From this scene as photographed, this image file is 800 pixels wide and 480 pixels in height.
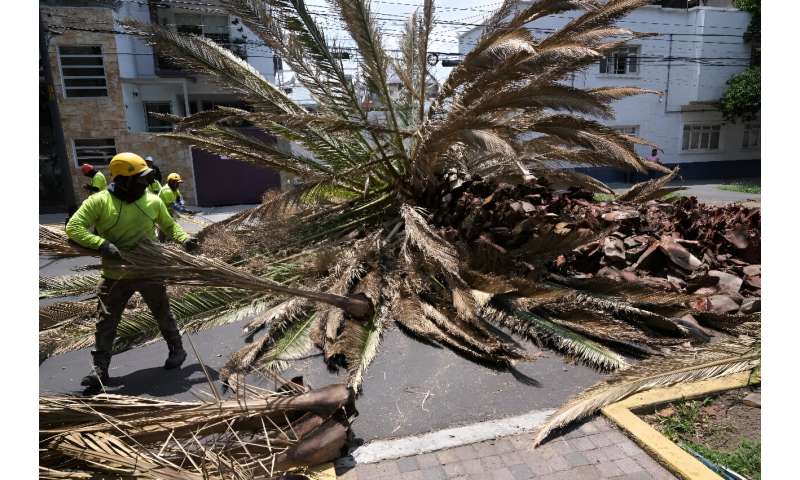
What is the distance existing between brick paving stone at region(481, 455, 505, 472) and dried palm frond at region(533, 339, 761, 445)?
0.26 meters

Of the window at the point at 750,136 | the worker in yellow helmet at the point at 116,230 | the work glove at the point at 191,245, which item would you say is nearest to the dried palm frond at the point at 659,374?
the worker in yellow helmet at the point at 116,230

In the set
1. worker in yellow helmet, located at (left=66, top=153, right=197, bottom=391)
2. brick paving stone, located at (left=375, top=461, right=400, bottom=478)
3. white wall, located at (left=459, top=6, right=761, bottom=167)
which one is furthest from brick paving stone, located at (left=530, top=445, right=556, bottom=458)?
white wall, located at (left=459, top=6, right=761, bottom=167)

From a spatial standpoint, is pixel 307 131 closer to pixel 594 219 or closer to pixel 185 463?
pixel 594 219

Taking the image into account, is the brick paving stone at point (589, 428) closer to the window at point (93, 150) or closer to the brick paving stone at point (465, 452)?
the brick paving stone at point (465, 452)

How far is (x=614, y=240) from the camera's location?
570 cm

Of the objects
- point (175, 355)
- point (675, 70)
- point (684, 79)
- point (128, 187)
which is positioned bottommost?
point (175, 355)

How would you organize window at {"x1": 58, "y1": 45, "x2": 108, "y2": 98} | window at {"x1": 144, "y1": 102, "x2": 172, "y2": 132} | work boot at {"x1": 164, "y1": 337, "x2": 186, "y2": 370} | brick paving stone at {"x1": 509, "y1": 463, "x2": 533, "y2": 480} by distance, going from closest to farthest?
brick paving stone at {"x1": 509, "y1": 463, "x2": 533, "y2": 480}
work boot at {"x1": 164, "y1": 337, "x2": 186, "y2": 370}
window at {"x1": 58, "y1": 45, "x2": 108, "y2": 98}
window at {"x1": 144, "y1": 102, "x2": 172, "y2": 132}

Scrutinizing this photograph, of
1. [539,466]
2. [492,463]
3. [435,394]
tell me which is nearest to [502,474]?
[492,463]

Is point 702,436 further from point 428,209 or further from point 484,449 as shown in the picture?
point 428,209

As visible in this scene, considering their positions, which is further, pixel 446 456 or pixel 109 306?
pixel 109 306

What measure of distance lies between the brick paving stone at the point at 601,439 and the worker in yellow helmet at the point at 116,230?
3025 millimetres

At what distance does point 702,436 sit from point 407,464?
1.72 m

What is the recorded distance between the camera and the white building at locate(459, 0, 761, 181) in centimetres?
2178

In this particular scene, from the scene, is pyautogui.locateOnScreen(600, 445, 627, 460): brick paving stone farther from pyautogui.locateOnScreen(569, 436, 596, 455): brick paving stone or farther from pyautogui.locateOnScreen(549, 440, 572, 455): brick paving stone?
pyautogui.locateOnScreen(549, 440, 572, 455): brick paving stone
